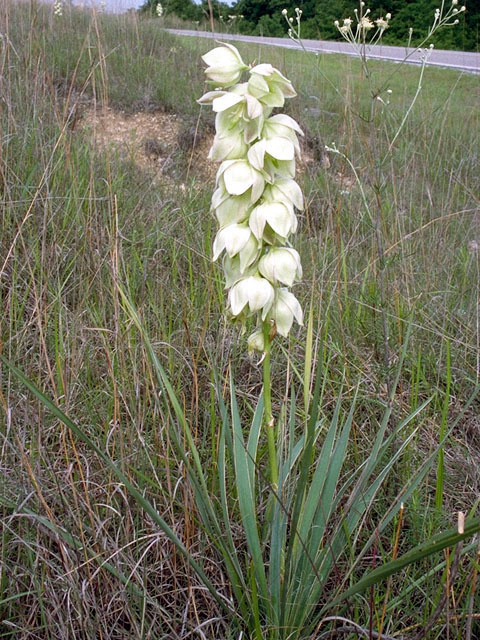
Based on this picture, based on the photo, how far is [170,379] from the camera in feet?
6.13

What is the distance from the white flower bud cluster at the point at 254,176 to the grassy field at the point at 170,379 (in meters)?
0.20

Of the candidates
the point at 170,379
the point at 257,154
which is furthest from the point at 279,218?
the point at 170,379

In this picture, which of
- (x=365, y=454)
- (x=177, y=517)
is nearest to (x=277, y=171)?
(x=177, y=517)

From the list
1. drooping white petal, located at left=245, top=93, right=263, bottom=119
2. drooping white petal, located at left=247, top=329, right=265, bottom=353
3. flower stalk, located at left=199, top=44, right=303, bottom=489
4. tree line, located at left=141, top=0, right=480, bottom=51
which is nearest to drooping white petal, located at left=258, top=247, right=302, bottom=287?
flower stalk, located at left=199, top=44, right=303, bottom=489

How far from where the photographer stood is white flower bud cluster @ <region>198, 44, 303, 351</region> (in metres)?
1.01

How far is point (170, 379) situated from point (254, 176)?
38.9 inches

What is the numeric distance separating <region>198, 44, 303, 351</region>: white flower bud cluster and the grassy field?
0.67 ft

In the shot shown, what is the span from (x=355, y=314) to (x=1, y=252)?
1404 mm

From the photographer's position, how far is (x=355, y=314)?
7.61ft

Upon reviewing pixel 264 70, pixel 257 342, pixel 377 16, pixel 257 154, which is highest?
pixel 377 16

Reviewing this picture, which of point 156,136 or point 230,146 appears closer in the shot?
point 230,146

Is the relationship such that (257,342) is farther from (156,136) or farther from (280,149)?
(156,136)

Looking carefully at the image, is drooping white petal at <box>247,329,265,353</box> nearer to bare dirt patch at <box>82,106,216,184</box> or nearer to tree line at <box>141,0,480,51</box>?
bare dirt patch at <box>82,106,216,184</box>

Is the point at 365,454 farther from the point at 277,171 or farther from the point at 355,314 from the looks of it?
the point at 277,171
